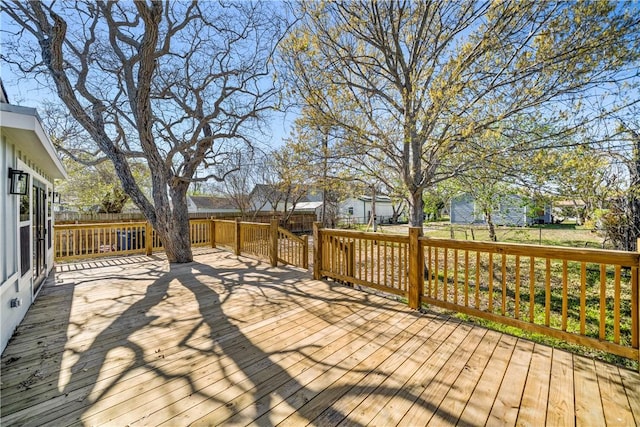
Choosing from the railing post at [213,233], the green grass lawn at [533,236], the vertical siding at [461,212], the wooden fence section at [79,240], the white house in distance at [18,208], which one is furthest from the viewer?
the vertical siding at [461,212]

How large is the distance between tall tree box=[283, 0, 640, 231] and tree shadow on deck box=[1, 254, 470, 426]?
324 cm

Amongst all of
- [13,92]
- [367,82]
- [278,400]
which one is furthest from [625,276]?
[13,92]

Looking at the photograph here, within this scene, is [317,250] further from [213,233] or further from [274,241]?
[213,233]

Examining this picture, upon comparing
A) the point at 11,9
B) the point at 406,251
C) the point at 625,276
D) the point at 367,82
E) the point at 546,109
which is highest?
the point at 11,9

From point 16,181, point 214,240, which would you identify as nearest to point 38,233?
point 16,181

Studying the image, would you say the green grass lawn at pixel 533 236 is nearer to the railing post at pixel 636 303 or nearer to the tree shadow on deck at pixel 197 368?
the railing post at pixel 636 303

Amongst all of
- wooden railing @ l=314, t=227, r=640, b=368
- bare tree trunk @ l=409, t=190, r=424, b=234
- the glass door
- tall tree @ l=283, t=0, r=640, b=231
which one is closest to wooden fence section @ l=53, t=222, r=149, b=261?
the glass door

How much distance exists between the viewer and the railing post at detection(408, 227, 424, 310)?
355 cm

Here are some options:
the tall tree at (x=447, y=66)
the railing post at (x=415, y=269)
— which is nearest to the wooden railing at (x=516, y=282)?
the railing post at (x=415, y=269)

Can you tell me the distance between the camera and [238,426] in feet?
5.62

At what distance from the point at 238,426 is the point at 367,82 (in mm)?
6103

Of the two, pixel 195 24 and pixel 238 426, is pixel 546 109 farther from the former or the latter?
pixel 195 24

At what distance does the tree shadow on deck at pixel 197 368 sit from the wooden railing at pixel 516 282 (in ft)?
1.74

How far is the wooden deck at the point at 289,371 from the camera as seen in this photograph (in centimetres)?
182
